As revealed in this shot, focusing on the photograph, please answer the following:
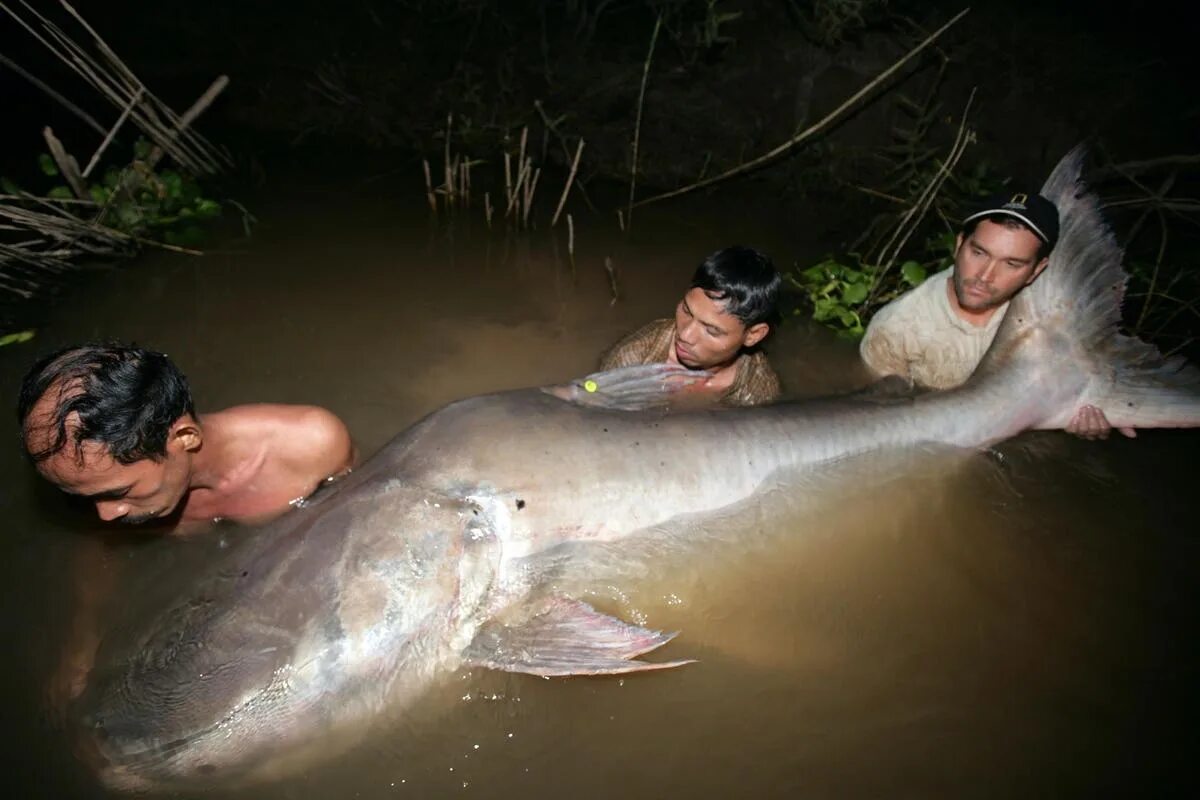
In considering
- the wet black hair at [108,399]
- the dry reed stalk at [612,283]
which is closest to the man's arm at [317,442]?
Result: the wet black hair at [108,399]

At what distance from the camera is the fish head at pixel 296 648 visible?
6.91 ft

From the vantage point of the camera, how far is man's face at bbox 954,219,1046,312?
11.4ft

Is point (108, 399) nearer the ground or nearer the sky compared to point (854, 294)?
nearer the ground

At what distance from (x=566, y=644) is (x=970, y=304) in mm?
2710

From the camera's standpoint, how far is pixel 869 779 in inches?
94.7

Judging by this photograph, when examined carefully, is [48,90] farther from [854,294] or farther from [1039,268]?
[1039,268]

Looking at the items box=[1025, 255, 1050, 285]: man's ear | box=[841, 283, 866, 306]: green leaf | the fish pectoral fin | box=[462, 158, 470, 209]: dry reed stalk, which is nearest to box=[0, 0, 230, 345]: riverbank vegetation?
box=[462, 158, 470, 209]: dry reed stalk

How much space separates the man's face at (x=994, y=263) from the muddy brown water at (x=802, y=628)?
2.46 ft

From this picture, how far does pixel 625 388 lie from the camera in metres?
2.91

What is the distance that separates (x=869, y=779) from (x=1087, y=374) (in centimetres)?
228

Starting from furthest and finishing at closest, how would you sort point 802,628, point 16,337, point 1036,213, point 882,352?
point 882,352
point 16,337
point 1036,213
point 802,628

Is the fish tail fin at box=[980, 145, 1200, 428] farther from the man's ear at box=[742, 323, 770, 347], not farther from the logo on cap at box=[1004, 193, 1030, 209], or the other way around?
the man's ear at box=[742, 323, 770, 347]

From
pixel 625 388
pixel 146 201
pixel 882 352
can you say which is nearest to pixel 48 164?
pixel 146 201

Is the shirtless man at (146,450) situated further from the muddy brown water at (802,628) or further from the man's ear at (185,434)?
the muddy brown water at (802,628)
